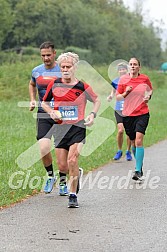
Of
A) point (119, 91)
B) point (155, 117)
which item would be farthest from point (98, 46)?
point (119, 91)

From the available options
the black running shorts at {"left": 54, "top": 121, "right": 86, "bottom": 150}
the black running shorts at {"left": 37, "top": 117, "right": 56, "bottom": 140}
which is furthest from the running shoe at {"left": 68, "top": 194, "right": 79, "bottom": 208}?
the black running shorts at {"left": 37, "top": 117, "right": 56, "bottom": 140}

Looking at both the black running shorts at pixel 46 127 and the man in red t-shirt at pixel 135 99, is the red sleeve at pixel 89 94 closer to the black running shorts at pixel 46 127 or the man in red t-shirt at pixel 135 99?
the black running shorts at pixel 46 127

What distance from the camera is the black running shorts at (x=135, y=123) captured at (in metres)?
10.8

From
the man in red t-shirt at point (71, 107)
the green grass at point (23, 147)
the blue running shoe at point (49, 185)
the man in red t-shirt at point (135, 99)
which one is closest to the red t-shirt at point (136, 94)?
the man in red t-shirt at point (135, 99)

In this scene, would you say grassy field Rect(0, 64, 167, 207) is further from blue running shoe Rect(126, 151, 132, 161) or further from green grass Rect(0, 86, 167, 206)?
blue running shoe Rect(126, 151, 132, 161)

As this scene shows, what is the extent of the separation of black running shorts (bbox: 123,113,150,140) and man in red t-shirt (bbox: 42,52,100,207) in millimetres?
2184

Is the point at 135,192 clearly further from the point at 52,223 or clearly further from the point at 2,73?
the point at 2,73

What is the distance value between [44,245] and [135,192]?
141 inches

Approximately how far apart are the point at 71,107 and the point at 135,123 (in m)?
2.55

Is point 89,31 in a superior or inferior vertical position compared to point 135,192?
inferior

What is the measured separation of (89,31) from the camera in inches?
2847

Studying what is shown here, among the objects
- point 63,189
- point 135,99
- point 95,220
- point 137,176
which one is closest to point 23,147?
point 135,99

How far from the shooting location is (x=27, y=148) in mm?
14758

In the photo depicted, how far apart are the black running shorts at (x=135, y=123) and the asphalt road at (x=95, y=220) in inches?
31.9
